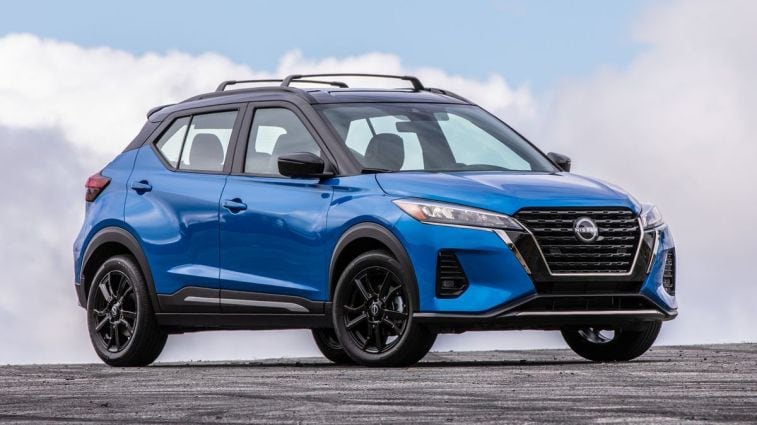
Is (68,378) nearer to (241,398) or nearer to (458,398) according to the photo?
(241,398)

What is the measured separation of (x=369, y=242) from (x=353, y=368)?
3.12 ft

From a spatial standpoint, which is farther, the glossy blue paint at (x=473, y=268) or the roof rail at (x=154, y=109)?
the roof rail at (x=154, y=109)

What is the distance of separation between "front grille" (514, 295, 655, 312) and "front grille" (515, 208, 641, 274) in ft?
0.60

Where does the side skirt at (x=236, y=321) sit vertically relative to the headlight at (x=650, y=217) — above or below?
below

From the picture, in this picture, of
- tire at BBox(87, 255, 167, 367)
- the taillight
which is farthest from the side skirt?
the taillight

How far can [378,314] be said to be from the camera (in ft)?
37.2

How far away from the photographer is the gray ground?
25.4 ft

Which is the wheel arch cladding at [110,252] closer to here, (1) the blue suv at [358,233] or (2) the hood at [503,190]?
(1) the blue suv at [358,233]

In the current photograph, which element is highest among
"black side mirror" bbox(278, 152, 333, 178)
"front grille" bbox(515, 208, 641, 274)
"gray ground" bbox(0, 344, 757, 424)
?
"black side mirror" bbox(278, 152, 333, 178)

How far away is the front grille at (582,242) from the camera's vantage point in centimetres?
1119

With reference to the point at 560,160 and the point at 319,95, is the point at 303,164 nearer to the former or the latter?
the point at 319,95

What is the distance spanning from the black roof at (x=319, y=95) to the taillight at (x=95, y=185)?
680mm

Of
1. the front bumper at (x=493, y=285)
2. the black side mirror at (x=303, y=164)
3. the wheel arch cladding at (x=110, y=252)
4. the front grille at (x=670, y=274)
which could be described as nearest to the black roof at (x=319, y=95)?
the black side mirror at (x=303, y=164)

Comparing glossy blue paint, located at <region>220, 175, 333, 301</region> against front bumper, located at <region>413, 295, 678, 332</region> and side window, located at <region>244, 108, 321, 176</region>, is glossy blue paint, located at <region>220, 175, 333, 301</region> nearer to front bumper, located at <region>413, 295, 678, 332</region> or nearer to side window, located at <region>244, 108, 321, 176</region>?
side window, located at <region>244, 108, 321, 176</region>
